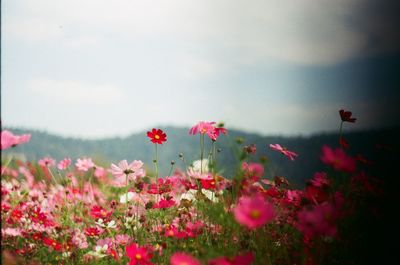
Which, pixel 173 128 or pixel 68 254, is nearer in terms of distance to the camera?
pixel 68 254

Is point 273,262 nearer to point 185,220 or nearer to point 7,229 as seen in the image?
point 185,220

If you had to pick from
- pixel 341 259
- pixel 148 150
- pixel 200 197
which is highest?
pixel 200 197

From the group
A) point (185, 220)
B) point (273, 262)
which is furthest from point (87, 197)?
point (273, 262)

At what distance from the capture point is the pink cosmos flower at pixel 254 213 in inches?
46.4

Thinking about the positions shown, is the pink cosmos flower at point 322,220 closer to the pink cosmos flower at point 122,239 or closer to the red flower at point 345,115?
the red flower at point 345,115

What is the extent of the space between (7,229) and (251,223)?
1676mm

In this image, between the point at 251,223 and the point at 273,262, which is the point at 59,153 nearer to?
the point at 273,262

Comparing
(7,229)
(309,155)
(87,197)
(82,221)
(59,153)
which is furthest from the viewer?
(59,153)

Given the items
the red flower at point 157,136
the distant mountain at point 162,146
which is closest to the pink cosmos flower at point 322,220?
the red flower at point 157,136

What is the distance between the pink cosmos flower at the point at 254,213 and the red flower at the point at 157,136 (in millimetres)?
968

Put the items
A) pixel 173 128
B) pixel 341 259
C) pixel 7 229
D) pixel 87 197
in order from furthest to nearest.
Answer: pixel 173 128 < pixel 87 197 < pixel 7 229 < pixel 341 259

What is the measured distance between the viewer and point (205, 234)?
1.88 m

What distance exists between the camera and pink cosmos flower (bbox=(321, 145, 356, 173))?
47.6 inches

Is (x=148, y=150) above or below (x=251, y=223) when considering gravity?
below
